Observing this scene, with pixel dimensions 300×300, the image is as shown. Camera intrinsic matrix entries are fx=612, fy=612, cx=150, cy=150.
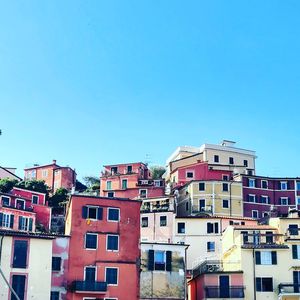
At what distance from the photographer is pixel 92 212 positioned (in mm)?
61594

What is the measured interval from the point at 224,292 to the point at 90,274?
14554mm

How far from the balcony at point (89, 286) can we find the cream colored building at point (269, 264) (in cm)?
1542

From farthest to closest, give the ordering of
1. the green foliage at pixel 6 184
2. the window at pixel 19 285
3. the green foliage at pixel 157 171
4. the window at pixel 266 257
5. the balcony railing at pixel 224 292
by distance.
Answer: the green foliage at pixel 157 171, the green foliage at pixel 6 184, the window at pixel 266 257, the balcony railing at pixel 224 292, the window at pixel 19 285

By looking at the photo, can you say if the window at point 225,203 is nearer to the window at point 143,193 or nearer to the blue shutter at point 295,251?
the window at point 143,193

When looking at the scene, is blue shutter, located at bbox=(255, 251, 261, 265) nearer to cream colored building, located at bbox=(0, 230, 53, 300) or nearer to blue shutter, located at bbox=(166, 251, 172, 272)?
blue shutter, located at bbox=(166, 251, 172, 272)

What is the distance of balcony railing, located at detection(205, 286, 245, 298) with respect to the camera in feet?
208

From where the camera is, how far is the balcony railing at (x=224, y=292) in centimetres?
6334

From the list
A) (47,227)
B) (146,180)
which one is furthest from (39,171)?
(47,227)

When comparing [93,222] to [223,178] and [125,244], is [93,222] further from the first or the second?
[223,178]

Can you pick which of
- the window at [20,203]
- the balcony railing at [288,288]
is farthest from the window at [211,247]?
the window at [20,203]

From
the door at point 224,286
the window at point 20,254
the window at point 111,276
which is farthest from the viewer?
Result: the door at point 224,286

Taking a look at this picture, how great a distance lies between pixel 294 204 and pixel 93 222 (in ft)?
147

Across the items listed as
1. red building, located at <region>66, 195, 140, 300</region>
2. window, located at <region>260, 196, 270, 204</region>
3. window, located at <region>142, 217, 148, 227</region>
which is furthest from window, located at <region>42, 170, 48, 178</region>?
red building, located at <region>66, 195, 140, 300</region>

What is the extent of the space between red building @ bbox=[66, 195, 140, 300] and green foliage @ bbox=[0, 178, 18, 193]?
3815cm
